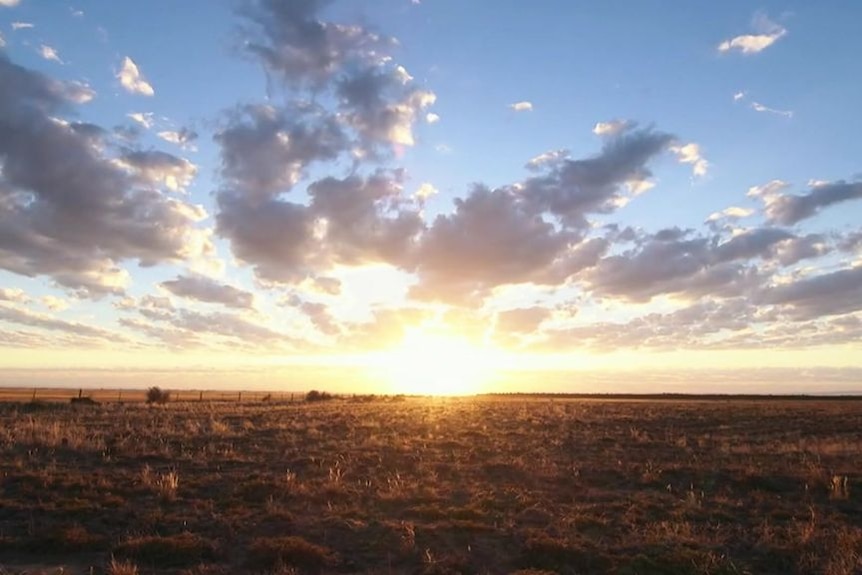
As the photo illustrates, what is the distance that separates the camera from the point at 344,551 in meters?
12.0

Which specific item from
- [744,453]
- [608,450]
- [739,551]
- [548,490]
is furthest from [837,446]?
[739,551]

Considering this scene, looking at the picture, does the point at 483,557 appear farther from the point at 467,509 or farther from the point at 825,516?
the point at 825,516

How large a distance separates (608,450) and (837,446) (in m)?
8.60

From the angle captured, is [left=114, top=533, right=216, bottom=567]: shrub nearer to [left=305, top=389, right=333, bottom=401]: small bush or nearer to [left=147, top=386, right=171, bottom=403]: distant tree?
[left=147, top=386, right=171, bottom=403]: distant tree

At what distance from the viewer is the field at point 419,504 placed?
11.3 meters

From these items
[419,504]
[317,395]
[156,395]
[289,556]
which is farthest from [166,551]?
[317,395]

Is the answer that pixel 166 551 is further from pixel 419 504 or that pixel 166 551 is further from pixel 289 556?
pixel 419 504

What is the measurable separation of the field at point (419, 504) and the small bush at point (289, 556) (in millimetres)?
33

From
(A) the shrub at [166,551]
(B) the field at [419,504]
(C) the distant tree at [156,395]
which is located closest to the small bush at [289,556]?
(B) the field at [419,504]

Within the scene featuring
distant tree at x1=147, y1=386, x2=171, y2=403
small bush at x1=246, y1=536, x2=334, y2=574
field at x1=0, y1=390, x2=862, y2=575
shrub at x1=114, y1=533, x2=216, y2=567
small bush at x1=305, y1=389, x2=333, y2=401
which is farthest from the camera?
small bush at x1=305, y1=389, x2=333, y2=401

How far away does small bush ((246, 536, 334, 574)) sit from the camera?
10939 mm

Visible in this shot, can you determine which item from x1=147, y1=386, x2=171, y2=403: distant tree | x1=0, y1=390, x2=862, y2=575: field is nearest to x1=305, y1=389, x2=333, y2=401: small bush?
x1=147, y1=386, x2=171, y2=403: distant tree

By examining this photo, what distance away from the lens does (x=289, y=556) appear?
36.6 feet

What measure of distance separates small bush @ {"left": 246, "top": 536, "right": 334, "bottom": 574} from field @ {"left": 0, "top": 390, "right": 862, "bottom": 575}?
0.11 feet
